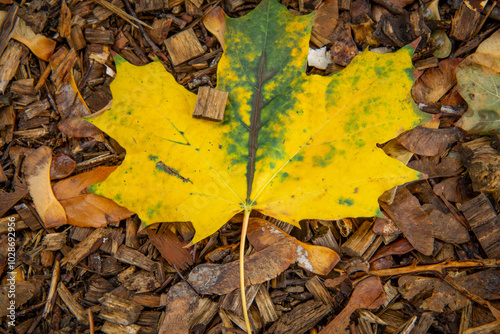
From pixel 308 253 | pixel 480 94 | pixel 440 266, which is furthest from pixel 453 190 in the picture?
pixel 308 253

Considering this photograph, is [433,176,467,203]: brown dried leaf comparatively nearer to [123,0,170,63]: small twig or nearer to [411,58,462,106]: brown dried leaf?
[411,58,462,106]: brown dried leaf

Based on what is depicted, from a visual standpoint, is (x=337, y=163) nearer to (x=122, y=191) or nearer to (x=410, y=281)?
(x=410, y=281)

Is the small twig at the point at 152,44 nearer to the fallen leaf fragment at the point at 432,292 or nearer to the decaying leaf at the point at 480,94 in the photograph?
A: the decaying leaf at the point at 480,94

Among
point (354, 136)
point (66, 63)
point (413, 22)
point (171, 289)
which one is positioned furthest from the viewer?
point (66, 63)

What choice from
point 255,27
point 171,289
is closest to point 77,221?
point 171,289

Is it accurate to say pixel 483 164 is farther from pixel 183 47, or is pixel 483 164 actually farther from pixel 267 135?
pixel 183 47

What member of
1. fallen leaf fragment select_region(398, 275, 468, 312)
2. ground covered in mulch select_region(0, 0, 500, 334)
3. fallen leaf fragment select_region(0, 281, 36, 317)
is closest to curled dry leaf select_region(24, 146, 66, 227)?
ground covered in mulch select_region(0, 0, 500, 334)
